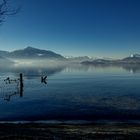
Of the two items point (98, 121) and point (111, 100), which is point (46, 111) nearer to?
point (98, 121)

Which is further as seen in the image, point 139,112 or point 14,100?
point 14,100

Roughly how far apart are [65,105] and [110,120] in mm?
14166

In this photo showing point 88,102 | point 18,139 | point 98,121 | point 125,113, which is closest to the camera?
point 18,139

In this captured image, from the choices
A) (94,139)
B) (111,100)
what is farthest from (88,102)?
(94,139)

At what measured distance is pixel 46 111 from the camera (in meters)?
53.6

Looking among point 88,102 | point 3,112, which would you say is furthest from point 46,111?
point 88,102

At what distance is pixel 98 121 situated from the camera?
4556 centimetres

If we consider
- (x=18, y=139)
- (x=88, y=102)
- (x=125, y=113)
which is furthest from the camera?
(x=88, y=102)

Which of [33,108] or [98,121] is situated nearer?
[98,121]

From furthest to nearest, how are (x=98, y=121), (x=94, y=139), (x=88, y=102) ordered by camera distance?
(x=88, y=102) < (x=98, y=121) < (x=94, y=139)

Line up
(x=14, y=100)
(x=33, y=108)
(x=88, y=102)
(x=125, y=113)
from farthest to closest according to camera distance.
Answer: (x=14, y=100) < (x=88, y=102) < (x=33, y=108) < (x=125, y=113)

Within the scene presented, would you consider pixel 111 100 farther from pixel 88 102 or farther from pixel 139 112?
pixel 139 112

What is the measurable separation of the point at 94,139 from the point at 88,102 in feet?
129

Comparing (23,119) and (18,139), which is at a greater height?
(18,139)
